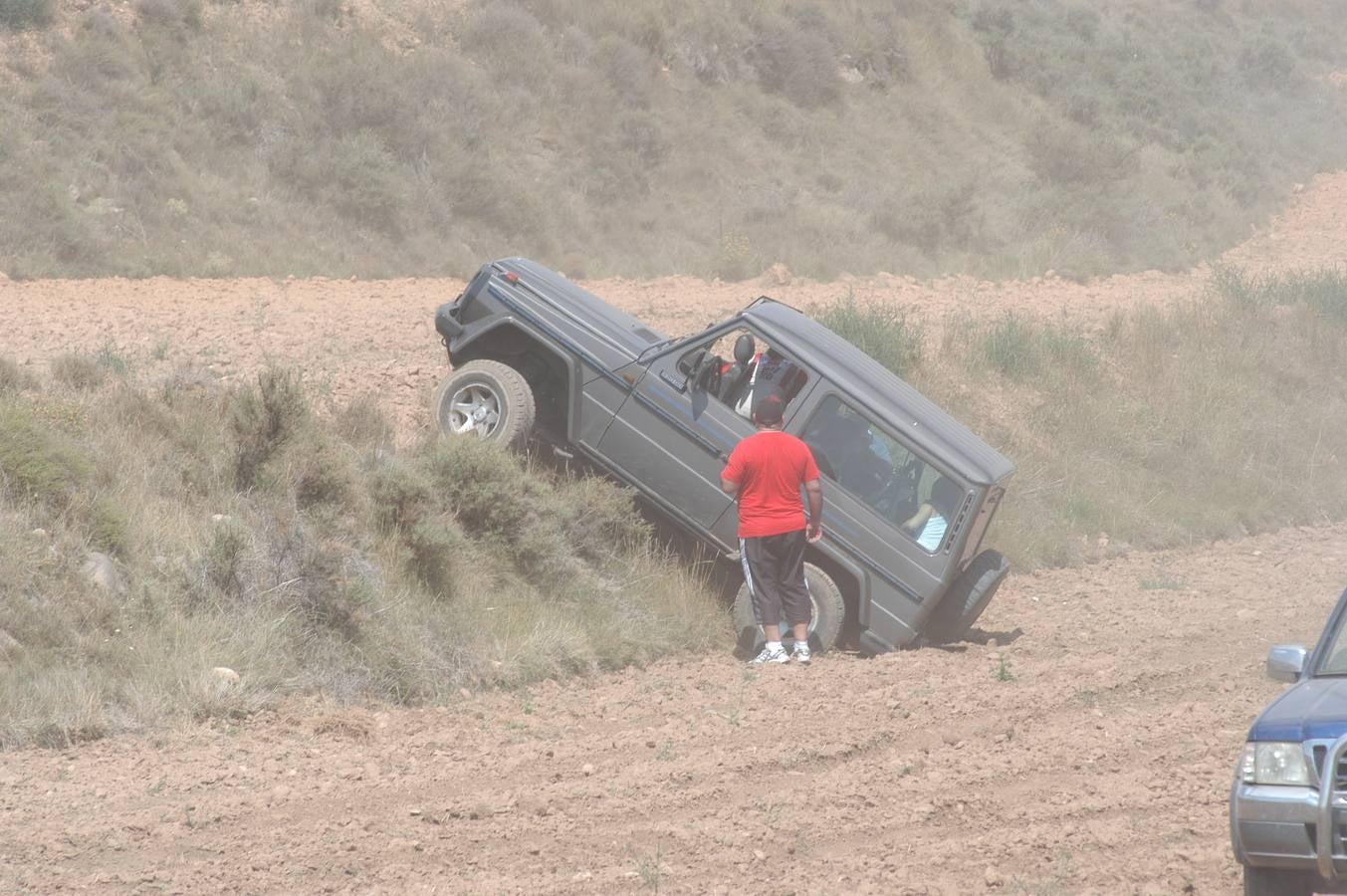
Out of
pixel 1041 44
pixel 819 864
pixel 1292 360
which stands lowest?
pixel 819 864

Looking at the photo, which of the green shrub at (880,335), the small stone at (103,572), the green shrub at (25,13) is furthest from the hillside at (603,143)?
the small stone at (103,572)

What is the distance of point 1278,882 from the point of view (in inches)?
196

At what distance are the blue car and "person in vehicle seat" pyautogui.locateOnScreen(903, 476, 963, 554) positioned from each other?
418 cm

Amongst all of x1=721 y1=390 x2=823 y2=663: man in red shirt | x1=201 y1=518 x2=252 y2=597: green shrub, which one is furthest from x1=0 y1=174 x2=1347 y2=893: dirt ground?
x1=201 y1=518 x2=252 y2=597: green shrub

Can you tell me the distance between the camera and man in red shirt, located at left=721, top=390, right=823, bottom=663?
29.7 feet

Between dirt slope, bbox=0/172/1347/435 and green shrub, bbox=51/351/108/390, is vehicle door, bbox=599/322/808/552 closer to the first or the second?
dirt slope, bbox=0/172/1347/435

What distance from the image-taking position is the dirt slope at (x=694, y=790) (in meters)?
5.58

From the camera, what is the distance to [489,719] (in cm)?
792

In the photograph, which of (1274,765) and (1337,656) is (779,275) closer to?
(1337,656)

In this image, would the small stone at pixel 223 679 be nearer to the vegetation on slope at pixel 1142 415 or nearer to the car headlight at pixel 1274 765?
the car headlight at pixel 1274 765

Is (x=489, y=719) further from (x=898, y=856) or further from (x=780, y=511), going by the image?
(x=898, y=856)

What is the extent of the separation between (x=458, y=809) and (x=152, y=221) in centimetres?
1335

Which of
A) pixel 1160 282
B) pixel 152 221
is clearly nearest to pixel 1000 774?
pixel 152 221

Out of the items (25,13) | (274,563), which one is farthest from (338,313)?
(25,13)
